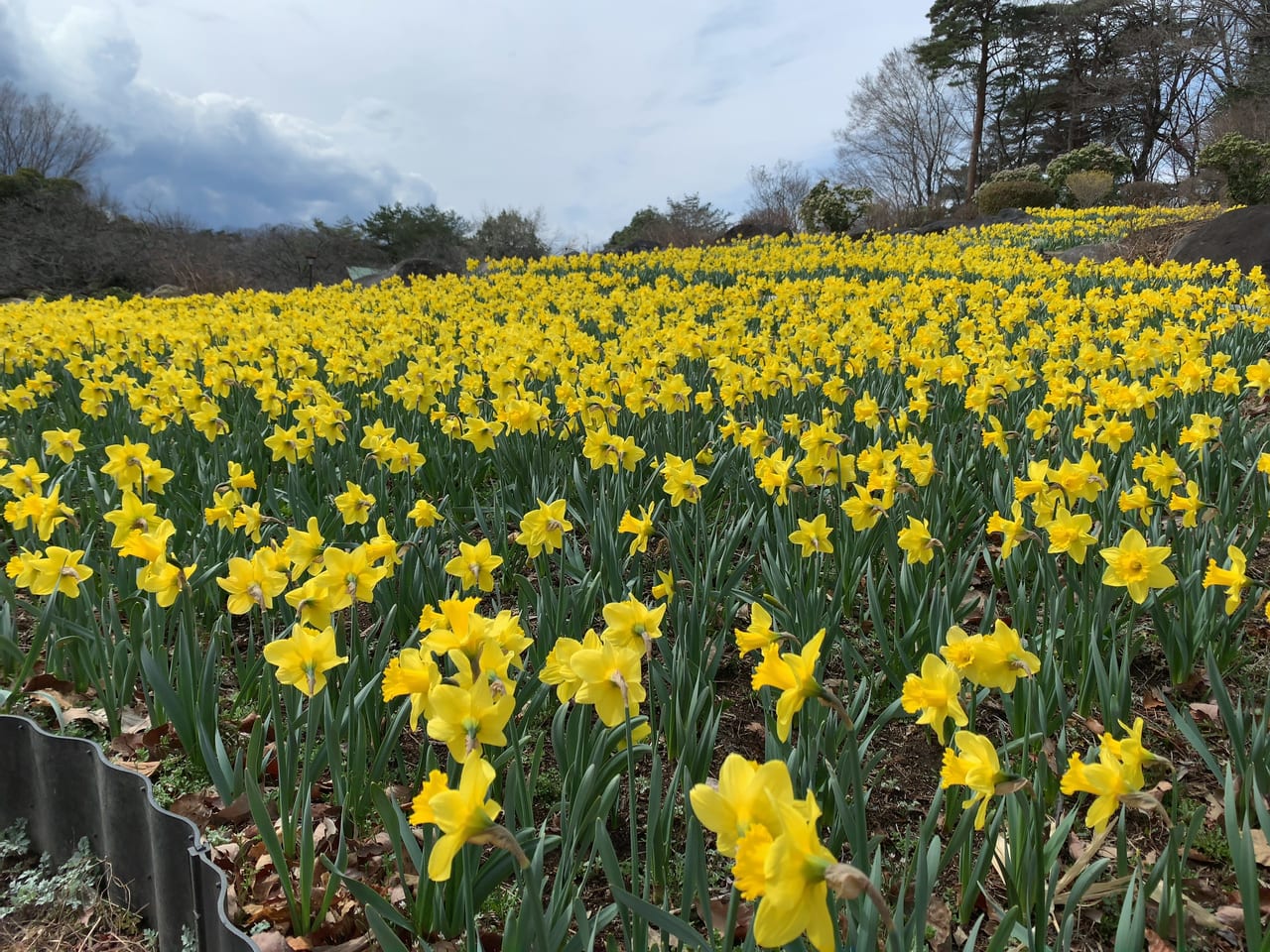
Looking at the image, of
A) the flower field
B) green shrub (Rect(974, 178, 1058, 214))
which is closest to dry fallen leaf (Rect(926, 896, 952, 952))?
the flower field

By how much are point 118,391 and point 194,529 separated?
90.2 inches

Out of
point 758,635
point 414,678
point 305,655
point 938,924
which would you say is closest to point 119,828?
point 305,655

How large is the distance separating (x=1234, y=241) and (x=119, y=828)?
11.9 m

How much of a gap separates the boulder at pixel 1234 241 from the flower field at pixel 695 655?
6254 millimetres

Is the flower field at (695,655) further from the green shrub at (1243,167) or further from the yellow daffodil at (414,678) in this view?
the green shrub at (1243,167)

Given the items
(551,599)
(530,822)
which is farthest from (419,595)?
(530,822)

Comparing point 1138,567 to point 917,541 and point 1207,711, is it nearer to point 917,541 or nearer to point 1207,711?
point 917,541

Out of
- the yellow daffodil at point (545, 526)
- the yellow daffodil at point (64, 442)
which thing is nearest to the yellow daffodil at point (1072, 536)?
the yellow daffodil at point (545, 526)

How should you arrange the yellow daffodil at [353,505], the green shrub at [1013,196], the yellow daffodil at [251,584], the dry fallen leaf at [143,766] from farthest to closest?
the green shrub at [1013,196], the yellow daffodil at [353,505], the dry fallen leaf at [143,766], the yellow daffodil at [251,584]

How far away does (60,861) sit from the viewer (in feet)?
6.14

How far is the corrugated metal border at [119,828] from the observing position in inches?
56.6

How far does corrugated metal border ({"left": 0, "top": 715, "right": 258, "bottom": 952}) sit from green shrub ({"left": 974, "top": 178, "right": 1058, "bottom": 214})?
25.0 metres

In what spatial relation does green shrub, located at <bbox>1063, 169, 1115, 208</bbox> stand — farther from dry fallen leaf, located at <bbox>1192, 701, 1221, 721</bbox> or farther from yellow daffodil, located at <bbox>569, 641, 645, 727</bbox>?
yellow daffodil, located at <bbox>569, 641, 645, 727</bbox>

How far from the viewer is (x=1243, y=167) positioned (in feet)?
58.3
